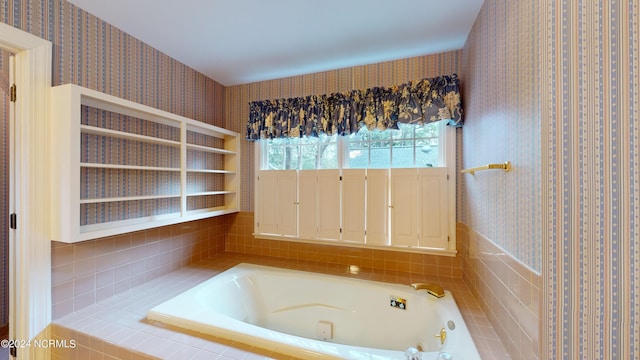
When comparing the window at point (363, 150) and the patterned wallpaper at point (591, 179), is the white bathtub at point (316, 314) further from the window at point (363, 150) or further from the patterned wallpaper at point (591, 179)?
the window at point (363, 150)

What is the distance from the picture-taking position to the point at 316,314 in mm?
1823

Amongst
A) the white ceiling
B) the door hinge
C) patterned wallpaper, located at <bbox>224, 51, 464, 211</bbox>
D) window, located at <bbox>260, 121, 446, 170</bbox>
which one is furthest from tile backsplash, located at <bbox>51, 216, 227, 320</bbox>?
the white ceiling

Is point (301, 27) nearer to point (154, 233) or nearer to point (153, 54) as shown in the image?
point (153, 54)

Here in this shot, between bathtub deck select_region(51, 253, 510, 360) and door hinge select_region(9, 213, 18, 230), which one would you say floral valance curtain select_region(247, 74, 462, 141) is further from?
door hinge select_region(9, 213, 18, 230)

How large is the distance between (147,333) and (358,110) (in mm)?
A: 2078

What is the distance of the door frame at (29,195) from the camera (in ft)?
4.05

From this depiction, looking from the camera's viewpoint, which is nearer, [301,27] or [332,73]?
[301,27]

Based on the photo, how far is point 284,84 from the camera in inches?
93.7

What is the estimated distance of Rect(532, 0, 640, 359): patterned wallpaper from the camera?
55 cm

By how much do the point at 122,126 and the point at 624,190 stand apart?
8.06 ft

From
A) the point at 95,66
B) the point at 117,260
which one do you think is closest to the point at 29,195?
the point at 117,260

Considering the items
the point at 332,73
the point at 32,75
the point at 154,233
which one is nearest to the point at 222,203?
the point at 154,233

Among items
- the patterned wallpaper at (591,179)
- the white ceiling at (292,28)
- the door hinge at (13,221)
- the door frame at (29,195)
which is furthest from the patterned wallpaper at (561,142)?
the door hinge at (13,221)

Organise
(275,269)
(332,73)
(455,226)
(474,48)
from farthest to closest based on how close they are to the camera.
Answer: (332,73)
(275,269)
(455,226)
(474,48)
